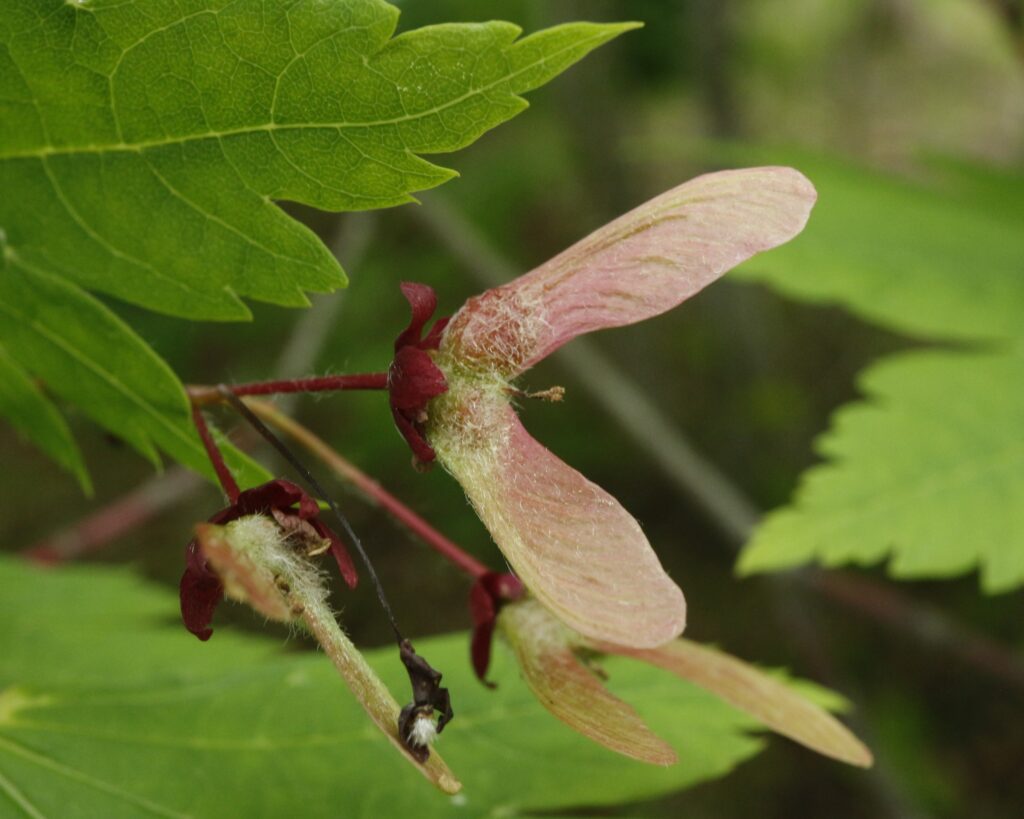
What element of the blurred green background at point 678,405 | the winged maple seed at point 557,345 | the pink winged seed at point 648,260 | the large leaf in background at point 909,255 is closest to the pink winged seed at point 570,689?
the winged maple seed at point 557,345

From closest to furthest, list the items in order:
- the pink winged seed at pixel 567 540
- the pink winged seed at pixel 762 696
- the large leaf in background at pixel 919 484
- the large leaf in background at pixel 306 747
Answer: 1. the pink winged seed at pixel 567 540
2. the pink winged seed at pixel 762 696
3. the large leaf in background at pixel 306 747
4. the large leaf in background at pixel 919 484

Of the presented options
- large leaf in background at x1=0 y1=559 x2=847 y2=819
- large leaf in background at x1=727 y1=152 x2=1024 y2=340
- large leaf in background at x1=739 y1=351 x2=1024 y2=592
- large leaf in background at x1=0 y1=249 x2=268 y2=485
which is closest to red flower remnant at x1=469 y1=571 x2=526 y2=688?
large leaf in background at x1=0 y1=559 x2=847 y2=819

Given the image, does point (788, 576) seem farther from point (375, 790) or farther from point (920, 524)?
point (375, 790)

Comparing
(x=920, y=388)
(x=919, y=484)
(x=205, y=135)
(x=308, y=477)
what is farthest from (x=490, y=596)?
(x=920, y=388)

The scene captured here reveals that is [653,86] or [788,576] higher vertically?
[653,86]

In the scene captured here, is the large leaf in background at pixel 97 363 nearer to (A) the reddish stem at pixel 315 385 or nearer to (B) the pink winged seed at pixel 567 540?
(A) the reddish stem at pixel 315 385

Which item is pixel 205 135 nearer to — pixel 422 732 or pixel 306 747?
pixel 422 732

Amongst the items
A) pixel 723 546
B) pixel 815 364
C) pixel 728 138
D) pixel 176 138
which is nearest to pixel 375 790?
pixel 176 138
